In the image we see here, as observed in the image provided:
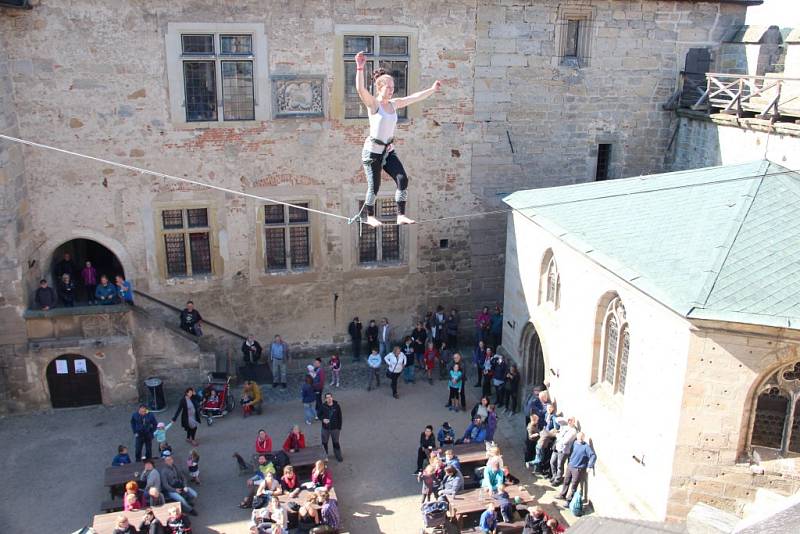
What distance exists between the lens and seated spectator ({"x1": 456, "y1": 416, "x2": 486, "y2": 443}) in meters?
14.6

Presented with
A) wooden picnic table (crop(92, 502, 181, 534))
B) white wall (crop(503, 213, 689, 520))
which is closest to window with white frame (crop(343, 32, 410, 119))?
white wall (crop(503, 213, 689, 520))

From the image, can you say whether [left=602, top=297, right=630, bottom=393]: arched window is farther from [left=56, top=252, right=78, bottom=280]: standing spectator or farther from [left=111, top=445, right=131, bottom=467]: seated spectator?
[left=56, top=252, right=78, bottom=280]: standing spectator

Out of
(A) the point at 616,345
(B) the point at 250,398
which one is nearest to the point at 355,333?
(B) the point at 250,398

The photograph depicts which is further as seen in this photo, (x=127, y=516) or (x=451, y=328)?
(x=451, y=328)

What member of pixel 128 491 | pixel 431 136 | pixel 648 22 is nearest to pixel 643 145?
pixel 648 22

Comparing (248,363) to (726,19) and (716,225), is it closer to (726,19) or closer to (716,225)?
(716,225)

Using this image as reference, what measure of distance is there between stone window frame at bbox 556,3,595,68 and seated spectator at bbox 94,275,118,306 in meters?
11.6

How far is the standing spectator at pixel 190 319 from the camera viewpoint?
17.6 meters

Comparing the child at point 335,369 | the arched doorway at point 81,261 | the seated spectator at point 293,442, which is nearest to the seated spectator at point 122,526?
the seated spectator at point 293,442

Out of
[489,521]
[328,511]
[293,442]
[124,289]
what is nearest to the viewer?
[489,521]

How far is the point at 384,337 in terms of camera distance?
1875cm

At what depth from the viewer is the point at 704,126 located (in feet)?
61.5

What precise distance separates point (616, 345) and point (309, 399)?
6.44 metres

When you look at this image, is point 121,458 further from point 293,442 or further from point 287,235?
point 287,235
